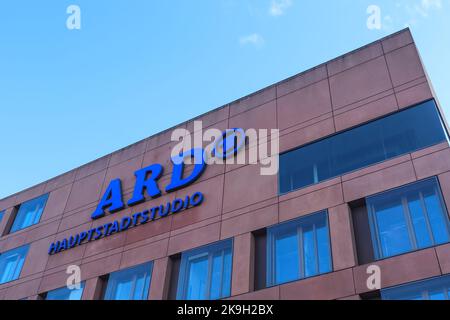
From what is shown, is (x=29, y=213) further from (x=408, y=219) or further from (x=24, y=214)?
(x=408, y=219)

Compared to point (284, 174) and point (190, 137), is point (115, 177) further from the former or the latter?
point (284, 174)

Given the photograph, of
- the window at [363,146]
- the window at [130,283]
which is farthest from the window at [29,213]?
the window at [363,146]

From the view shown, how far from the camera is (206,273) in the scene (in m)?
23.5

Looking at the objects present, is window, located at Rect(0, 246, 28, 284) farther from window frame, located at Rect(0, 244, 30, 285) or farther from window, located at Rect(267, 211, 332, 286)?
window, located at Rect(267, 211, 332, 286)

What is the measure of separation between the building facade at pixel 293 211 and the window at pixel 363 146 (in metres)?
0.06

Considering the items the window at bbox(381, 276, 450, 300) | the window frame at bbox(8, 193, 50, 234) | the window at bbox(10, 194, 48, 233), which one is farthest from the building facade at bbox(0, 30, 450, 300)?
the window at bbox(10, 194, 48, 233)

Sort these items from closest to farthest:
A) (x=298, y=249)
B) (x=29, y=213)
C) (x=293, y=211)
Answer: (x=298, y=249) < (x=293, y=211) < (x=29, y=213)

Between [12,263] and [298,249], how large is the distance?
20.2m

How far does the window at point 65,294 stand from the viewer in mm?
27172

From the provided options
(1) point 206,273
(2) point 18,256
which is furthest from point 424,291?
(2) point 18,256

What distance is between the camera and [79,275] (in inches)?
1094

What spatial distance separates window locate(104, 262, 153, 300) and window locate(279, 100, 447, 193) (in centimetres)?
796

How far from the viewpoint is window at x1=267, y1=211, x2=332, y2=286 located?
20.5 m

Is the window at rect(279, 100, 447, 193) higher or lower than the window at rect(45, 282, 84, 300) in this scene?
higher
